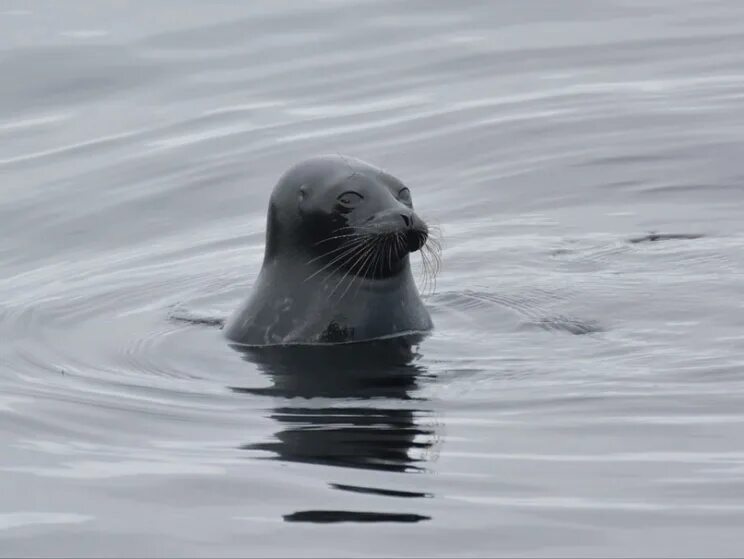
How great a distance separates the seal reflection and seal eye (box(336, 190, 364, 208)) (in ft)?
2.56

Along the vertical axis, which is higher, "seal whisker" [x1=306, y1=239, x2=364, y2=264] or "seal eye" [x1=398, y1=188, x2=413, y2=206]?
"seal eye" [x1=398, y1=188, x2=413, y2=206]

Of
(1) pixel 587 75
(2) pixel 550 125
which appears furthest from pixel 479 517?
(1) pixel 587 75

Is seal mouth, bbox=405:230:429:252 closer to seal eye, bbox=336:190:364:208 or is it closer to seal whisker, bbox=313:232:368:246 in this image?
seal whisker, bbox=313:232:368:246

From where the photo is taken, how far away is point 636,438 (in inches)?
321

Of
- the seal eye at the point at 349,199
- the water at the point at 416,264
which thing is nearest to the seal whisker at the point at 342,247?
the seal eye at the point at 349,199

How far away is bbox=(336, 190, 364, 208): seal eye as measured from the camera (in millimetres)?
10227

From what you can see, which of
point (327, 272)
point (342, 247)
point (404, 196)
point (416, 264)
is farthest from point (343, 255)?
point (416, 264)

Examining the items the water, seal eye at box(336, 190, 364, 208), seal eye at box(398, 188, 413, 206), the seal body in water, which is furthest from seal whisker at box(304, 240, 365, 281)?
the water

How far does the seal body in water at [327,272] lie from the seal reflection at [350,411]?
0.40 feet

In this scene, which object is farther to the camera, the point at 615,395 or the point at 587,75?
the point at 587,75

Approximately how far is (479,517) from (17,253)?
732 cm

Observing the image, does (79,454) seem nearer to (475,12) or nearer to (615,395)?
(615,395)

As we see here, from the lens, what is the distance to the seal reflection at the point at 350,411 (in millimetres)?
7906

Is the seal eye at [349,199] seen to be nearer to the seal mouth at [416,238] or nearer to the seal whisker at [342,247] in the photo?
the seal whisker at [342,247]
